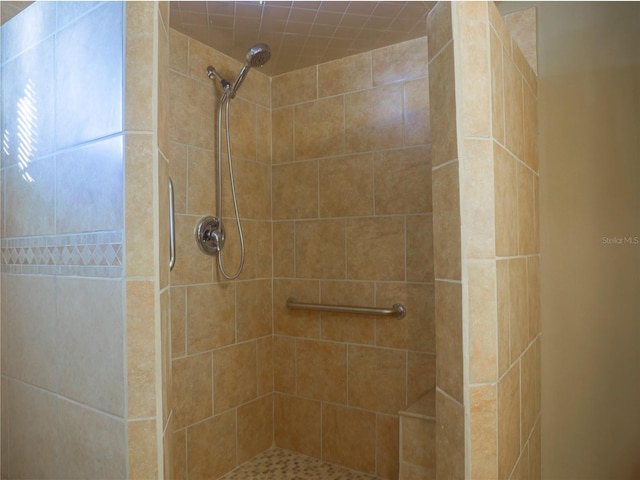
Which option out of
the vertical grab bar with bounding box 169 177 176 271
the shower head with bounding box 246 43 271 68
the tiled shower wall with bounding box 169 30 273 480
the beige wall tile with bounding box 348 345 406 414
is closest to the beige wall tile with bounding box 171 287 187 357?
the tiled shower wall with bounding box 169 30 273 480

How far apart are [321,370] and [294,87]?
4.96 feet

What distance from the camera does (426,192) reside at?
1.88 m

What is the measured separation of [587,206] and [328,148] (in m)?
1.18

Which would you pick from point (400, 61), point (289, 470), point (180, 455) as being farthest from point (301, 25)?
point (289, 470)

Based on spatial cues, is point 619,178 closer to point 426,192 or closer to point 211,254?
point 426,192

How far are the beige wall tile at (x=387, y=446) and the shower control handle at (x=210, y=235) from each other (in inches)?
43.9

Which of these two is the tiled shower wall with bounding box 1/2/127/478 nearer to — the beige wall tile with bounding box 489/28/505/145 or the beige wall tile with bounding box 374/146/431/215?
the beige wall tile with bounding box 489/28/505/145

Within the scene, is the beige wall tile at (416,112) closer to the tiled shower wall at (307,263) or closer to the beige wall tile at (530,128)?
the tiled shower wall at (307,263)

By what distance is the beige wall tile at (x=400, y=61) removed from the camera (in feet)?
6.24

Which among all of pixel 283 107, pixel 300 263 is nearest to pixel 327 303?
pixel 300 263

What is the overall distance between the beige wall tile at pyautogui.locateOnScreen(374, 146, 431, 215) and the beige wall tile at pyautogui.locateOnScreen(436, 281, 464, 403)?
907 mm

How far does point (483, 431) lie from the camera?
3.12ft

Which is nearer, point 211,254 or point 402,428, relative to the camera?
point 402,428

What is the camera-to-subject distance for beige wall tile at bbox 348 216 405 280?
6.37 ft
